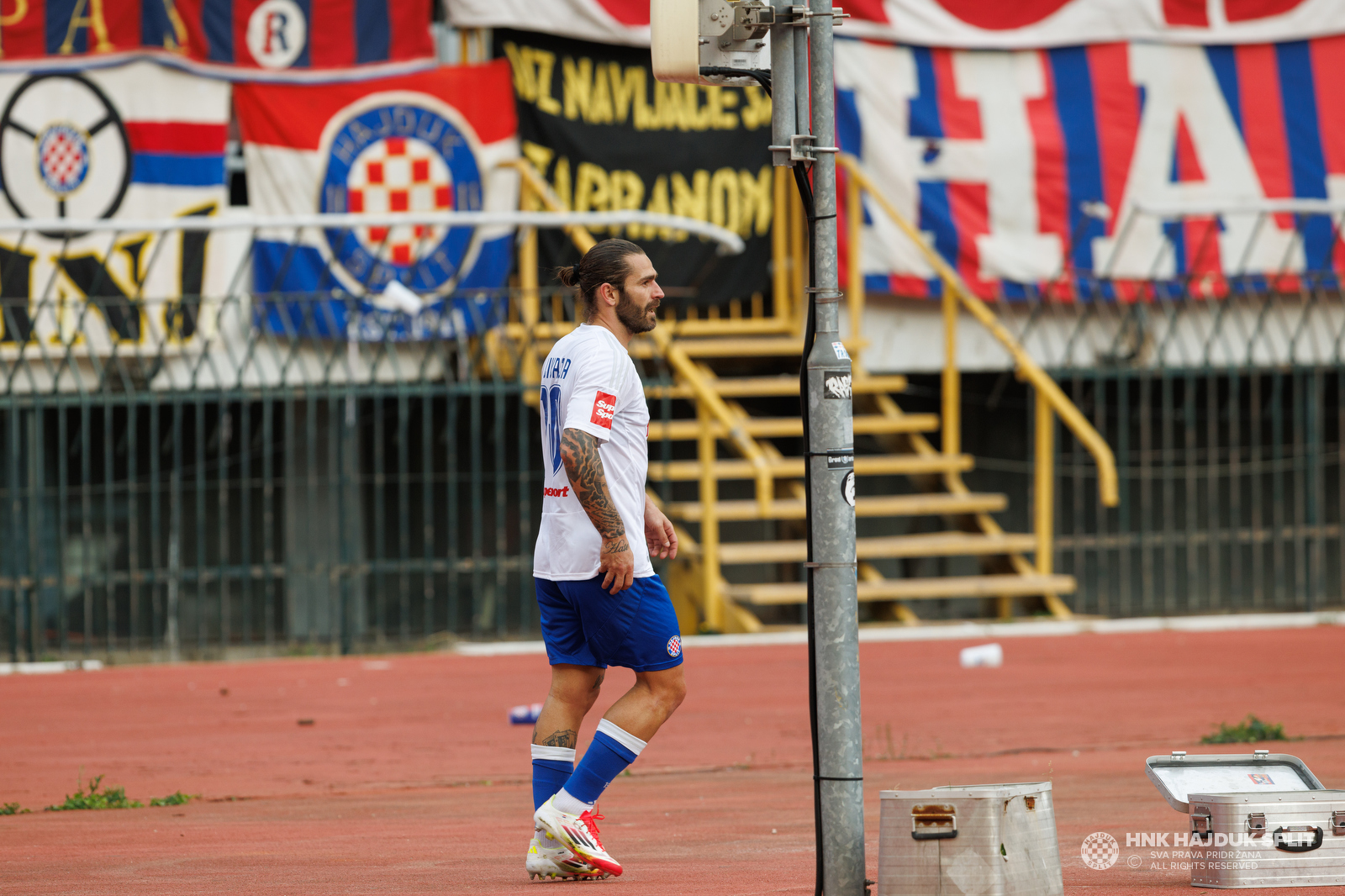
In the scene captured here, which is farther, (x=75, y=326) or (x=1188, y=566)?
(x=1188, y=566)

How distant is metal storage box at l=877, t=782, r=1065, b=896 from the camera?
411 centimetres

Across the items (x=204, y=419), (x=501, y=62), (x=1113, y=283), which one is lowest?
(x=204, y=419)

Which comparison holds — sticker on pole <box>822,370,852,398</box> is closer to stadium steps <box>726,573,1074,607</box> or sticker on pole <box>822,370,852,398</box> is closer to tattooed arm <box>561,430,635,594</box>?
tattooed arm <box>561,430,635,594</box>

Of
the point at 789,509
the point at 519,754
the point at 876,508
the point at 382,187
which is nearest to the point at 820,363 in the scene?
the point at 519,754

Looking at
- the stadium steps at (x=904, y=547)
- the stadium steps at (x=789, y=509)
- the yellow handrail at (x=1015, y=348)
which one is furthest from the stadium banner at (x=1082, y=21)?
the stadium steps at (x=904, y=547)

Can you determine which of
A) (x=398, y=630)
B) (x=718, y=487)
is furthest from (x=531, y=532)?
(x=718, y=487)

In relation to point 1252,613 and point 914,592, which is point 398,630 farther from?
point 1252,613

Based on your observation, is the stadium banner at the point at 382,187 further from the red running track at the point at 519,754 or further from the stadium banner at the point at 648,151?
the red running track at the point at 519,754

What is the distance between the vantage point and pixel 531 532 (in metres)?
12.9

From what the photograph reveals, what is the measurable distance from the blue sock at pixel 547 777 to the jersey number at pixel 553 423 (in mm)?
904

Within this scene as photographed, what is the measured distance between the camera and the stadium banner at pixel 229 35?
12844mm

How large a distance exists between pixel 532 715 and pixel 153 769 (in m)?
1.98

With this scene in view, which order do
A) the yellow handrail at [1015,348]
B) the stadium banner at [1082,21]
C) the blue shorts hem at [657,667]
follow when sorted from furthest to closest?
the stadium banner at [1082,21], the yellow handrail at [1015,348], the blue shorts hem at [657,667]

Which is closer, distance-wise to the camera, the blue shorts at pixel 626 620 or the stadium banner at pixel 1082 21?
the blue shorts at pixel 626 620
